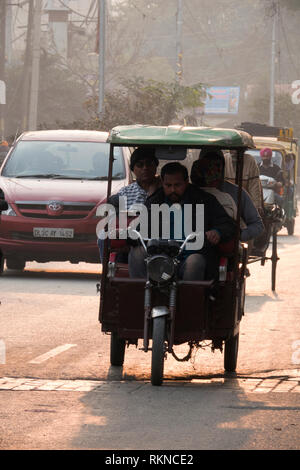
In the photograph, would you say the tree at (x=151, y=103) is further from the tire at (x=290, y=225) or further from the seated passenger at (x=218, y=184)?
the seated passenger at (x=218, y=184)

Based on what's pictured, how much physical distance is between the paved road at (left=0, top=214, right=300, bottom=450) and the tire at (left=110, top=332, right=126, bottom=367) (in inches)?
3.6

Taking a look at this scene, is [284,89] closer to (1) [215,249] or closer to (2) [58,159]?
(2) [58,159]

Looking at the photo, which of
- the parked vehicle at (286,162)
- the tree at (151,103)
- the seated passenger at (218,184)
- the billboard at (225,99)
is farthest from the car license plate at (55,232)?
the billboard at (225,99)

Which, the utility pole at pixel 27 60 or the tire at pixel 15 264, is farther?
the utility pole at pixel 27 60

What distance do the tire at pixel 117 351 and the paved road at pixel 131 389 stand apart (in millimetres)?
90

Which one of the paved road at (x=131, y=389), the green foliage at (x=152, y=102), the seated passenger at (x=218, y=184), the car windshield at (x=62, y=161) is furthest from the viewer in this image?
the green foliage at (x=152, y=102)

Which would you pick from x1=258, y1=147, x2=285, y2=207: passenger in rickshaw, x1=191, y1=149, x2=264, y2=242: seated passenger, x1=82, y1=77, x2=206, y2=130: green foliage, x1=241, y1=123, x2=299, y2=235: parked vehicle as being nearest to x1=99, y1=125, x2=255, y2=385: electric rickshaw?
x1=191, y1=149, x2=264, y2=242: seated passenger

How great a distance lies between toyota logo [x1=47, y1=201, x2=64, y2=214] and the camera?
50.6 feet

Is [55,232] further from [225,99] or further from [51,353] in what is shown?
[225,99]

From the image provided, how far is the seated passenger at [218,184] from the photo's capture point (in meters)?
8.95

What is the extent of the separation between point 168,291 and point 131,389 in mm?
689

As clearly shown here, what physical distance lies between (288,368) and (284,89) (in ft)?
291

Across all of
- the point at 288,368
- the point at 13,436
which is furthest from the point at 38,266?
the point at 13,436
